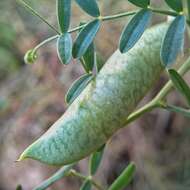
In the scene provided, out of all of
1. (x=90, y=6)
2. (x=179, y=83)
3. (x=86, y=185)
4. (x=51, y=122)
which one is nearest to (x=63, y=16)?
(x=90, y=6)

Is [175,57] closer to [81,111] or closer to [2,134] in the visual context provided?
[81,111]

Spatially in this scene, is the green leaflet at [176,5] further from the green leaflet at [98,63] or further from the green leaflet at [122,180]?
the green leaflet at [122,180]

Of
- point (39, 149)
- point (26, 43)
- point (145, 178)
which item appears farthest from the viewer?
point (26, 43)

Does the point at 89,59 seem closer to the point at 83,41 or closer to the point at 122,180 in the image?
the point at 83,41

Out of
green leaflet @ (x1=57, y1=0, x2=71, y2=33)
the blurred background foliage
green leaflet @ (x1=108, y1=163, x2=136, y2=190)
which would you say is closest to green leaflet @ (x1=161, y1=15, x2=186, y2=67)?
green leaflet @ (x1=57, y1=0, x2=71, y2=33)

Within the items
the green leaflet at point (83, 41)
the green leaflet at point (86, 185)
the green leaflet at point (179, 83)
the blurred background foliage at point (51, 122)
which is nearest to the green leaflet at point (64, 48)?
the green leaflet at point (83, 41)

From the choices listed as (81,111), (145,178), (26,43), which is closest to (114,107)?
(81,111)
